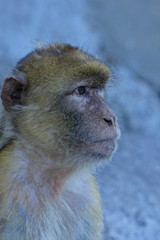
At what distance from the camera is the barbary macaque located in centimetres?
293

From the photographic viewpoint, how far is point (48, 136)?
9.84 feet

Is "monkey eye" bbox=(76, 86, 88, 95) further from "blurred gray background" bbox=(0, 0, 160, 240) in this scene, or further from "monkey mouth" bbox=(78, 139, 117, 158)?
"blurred gray background" bbox=(0, 0, 160, 240)

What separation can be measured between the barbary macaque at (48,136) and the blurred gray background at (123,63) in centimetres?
118

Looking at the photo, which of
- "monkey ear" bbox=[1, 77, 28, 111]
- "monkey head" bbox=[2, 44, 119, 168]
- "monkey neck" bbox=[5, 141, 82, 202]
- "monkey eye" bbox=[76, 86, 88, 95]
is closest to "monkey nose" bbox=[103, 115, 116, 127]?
"monkey head" bbox=[2, 44, 119, 168]

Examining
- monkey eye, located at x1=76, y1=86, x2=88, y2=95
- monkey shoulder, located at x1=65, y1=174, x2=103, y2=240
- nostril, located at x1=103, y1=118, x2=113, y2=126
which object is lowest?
monkey shoulder, located at x1=65, y1=174, x2=103, y2=240

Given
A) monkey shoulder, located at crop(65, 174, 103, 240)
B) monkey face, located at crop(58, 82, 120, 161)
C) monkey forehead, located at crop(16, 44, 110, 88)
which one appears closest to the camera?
monkey face, located at crop(58, 82, 120, 161)

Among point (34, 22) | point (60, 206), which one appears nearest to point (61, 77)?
point (60, 206)

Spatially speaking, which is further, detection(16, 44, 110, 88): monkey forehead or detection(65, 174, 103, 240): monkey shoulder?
detection(65, 174, 103, 240): monkey shoulder

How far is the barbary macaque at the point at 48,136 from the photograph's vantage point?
293 cm

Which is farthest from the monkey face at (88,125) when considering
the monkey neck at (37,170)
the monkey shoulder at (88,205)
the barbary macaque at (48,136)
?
the monkey shoulder at (88,205)

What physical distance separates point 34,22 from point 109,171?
9.64 ft

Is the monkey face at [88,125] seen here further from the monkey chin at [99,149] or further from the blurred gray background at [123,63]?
the blurred gray background at [123,63]

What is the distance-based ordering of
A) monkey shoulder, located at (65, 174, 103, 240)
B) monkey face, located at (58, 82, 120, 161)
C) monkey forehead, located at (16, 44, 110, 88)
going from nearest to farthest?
monkey face, located at (58, 82, 120, 161)
monkey forehead, located at (16, 44, 110, 88)
monkey shoulder, located at (65, 174, 103, 240)

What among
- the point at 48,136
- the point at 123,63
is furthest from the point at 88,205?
the point at 123,63
